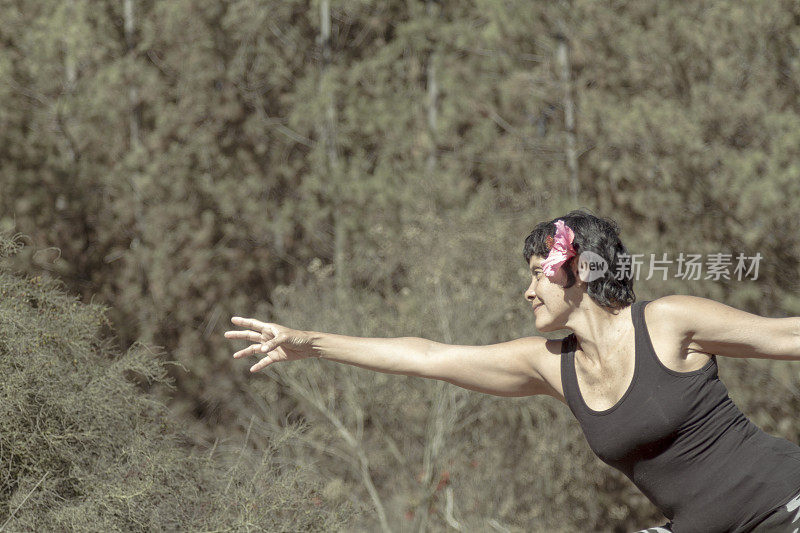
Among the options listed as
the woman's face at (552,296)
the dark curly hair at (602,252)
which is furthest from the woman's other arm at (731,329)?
the woman's face at (552,296)

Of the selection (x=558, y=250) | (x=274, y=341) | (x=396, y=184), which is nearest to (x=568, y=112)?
(x=396, y=184)

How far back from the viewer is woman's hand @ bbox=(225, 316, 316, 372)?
3.24 m

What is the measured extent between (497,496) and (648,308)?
27.9ft

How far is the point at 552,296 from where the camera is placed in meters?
2.95

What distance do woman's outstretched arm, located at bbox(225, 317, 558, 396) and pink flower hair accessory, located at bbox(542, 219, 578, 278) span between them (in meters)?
0.37

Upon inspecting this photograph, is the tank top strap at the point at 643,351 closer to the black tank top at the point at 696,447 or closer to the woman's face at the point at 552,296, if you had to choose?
the black tank top at the point at 696,447

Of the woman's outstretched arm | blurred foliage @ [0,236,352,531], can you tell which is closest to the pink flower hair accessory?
the woman's outstretched arm

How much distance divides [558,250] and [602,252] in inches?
5.3

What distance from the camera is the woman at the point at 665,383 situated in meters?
2.75

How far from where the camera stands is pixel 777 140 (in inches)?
409

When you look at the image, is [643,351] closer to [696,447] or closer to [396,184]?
[696,447]

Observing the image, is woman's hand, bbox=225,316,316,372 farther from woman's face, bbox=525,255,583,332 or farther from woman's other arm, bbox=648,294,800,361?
woman's other arm, bbox=648,294,800,361

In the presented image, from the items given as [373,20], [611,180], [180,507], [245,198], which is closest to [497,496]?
A: [611,180]

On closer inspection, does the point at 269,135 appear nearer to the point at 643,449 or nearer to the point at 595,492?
the point at 595,492
